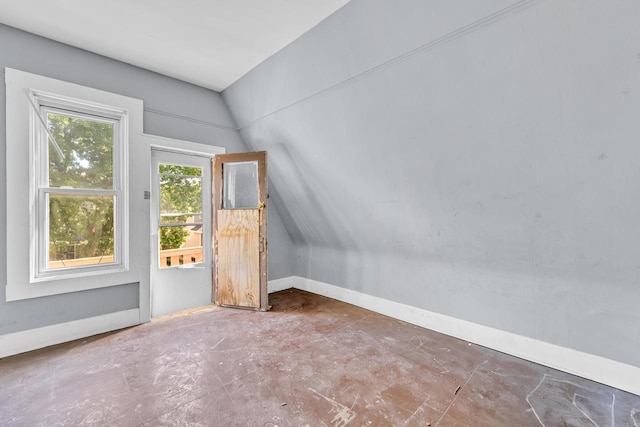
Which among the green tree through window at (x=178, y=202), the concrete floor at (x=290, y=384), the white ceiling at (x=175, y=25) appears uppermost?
the white ceiling at (x=175, y=25)

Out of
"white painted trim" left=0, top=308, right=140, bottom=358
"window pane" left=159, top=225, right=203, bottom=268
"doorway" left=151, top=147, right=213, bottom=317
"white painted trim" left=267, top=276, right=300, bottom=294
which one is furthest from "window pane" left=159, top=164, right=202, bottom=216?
"white painted trim" left=267, top=276, right=300, bottom=294

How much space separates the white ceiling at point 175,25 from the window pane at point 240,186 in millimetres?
1188

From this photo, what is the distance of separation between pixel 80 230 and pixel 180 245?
3.11ft

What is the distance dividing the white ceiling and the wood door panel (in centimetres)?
169

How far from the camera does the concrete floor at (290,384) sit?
62.7 inches

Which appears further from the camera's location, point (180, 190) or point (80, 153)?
point (180, 190)

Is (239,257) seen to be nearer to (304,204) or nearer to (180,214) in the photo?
(180,214)

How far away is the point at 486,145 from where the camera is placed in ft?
6.12

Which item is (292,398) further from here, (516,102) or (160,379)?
(516,102)

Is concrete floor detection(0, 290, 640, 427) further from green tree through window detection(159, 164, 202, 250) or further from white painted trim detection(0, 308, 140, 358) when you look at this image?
green tree through window detection(159, 164, 202, 250)

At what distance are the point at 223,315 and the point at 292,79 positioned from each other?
2.63 meters

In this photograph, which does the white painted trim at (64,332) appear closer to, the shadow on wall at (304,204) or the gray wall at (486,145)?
the shadow on wall at (304,204)

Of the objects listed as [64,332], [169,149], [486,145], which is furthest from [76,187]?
[486,145]

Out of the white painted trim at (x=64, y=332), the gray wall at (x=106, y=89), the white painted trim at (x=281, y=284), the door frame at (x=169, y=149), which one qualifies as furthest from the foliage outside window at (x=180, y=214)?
the white painted trim at (x=281, y=284)
